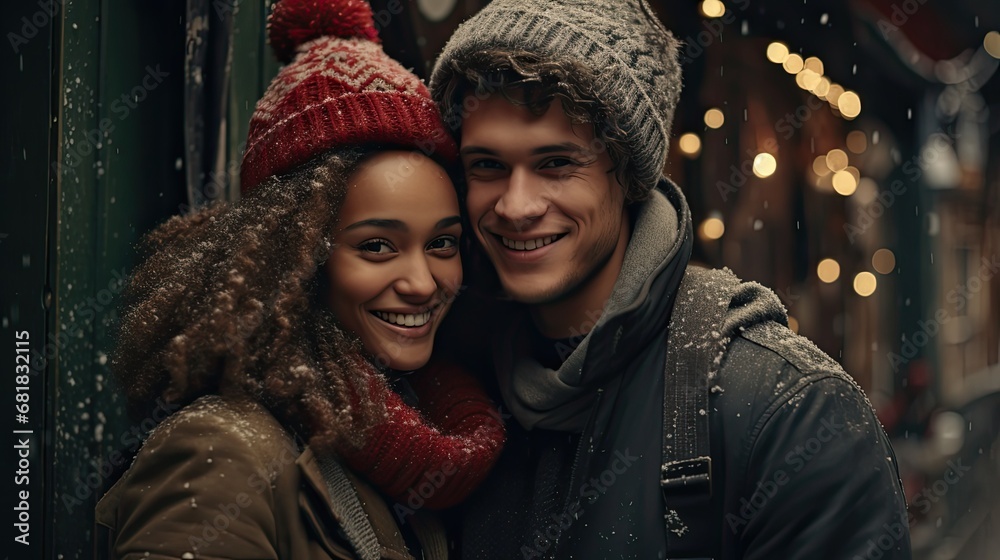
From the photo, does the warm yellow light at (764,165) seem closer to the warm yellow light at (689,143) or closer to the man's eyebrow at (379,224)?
the warm yellow light at (689,143)

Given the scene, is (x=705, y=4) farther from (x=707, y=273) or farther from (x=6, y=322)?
(x=6, y=322)

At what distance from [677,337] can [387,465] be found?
85 centimetres

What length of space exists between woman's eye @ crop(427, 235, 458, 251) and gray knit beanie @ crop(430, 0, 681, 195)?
0.44 metres

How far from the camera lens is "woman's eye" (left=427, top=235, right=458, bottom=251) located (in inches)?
114

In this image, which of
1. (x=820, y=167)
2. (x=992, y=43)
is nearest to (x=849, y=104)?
(x=820, y=167)

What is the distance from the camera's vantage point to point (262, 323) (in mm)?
2580

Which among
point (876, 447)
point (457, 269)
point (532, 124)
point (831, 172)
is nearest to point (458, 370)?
point (457, 269)

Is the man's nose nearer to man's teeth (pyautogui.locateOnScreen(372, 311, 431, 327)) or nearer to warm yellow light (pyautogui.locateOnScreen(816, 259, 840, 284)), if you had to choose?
man's teeth (pyautogui.locateOnScreen(372, 311, 431, 327))

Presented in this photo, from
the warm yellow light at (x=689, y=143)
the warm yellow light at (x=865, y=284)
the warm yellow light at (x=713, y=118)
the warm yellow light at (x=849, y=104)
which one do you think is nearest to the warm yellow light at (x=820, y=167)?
the warm yellow light at (x=849, y=104)

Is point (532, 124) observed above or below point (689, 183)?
above

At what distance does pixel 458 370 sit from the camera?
122 inches

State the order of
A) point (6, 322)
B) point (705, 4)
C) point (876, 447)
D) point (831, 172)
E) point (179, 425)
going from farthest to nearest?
point (831, 172) < point (705, 4) < point (6, 322) < point (876, 447) < point (179, 425)

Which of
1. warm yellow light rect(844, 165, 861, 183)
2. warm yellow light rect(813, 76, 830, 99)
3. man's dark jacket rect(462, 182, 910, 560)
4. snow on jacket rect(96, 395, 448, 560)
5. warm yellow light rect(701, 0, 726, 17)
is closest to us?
snow on jacket rect(96, 395, 448, 560)

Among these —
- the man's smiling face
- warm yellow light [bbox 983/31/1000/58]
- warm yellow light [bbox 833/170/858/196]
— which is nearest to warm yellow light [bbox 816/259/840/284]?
warm yellow light [bbox 833/170/858/196]
